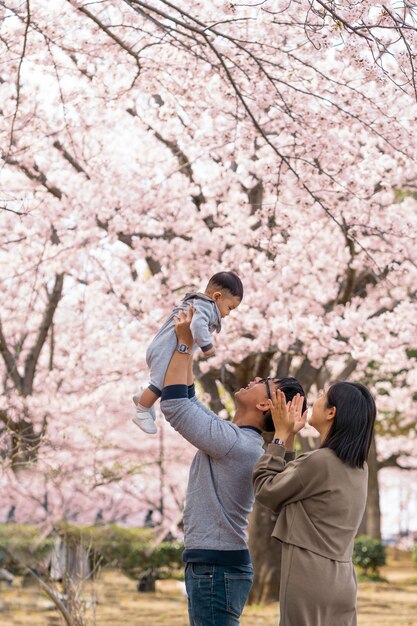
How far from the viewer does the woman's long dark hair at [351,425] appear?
2.73 m

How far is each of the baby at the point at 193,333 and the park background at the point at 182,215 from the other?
9.20ft

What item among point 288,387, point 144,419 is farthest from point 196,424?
point 144,419

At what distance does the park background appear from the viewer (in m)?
6.57

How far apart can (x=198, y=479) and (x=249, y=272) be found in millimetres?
6538

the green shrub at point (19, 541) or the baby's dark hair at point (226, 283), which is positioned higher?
the baby's dark hair at point (226, 283)

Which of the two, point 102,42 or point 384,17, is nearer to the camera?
A: point 384,17

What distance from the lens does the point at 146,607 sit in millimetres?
11430

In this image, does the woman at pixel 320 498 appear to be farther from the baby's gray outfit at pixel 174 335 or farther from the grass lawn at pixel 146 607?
the grass lawn at pixel 146 607

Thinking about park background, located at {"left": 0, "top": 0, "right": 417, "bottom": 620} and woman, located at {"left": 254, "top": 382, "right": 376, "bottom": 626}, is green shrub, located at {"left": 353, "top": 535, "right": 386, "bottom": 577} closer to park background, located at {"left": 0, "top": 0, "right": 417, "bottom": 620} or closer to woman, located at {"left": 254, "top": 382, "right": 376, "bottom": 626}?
park background, located at {"left": 0, "top": 0, "right": 417, "bottom": 620}

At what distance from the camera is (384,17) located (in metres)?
3.77

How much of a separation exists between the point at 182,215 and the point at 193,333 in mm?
6704

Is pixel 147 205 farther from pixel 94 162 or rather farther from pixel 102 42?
pixel 102 42

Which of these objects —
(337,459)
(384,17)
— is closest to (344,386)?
(337,459)

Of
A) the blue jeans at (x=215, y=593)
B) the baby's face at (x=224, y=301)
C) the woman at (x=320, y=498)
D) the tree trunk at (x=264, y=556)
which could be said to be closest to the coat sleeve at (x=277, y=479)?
the woman at (x=320, y=498)
